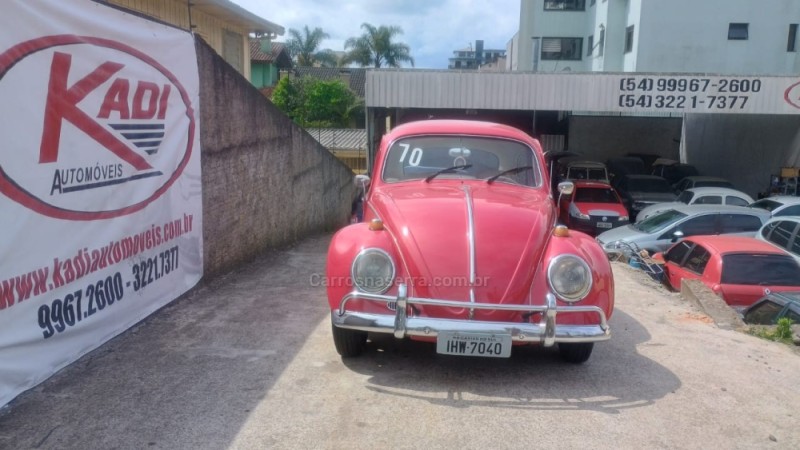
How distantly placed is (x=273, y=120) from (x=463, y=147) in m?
4.67

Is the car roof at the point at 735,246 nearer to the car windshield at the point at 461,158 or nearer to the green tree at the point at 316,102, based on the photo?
the car windshield at the point at 461,158

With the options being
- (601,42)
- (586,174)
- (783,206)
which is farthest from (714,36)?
(783,206)

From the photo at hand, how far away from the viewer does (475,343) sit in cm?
423

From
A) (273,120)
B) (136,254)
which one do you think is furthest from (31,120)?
(273,120)

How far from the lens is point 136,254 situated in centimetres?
535

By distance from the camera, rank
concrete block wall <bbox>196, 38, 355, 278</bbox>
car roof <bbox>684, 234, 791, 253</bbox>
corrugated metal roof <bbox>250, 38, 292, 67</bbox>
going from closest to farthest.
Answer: concrete block wall <bbox>196, 38, 355, 278</bbox> → car roof <bbox>684, 234, 791, 253</bbox> → corrugated metal roof <bbox>250, 38, 292, 67</bbox>

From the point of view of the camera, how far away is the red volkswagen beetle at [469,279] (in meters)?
4.26

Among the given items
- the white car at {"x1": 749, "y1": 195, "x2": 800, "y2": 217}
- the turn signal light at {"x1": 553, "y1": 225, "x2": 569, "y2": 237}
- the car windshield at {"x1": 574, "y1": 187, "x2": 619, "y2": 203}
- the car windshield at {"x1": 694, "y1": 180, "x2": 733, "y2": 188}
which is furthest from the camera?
the car windshield at {"x1": 694, "y1": 180, "x2": 733, "y2": 188}

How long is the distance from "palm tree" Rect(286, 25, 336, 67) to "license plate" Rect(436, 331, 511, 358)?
186 ft

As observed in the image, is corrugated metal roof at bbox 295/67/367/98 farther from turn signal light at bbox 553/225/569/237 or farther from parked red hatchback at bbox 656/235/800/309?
turn signal light at bbox 553/225/569/237

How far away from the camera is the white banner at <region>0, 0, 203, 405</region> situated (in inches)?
154

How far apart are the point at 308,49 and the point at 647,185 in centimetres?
4399

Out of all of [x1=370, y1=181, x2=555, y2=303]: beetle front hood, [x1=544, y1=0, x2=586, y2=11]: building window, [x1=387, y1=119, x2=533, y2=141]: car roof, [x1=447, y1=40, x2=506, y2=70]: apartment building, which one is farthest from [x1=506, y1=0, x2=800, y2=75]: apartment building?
[x1=447, y1=40, x2=506, y2=70]: apartment building

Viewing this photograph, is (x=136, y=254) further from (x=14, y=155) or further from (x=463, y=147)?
(x=463, y=147)
